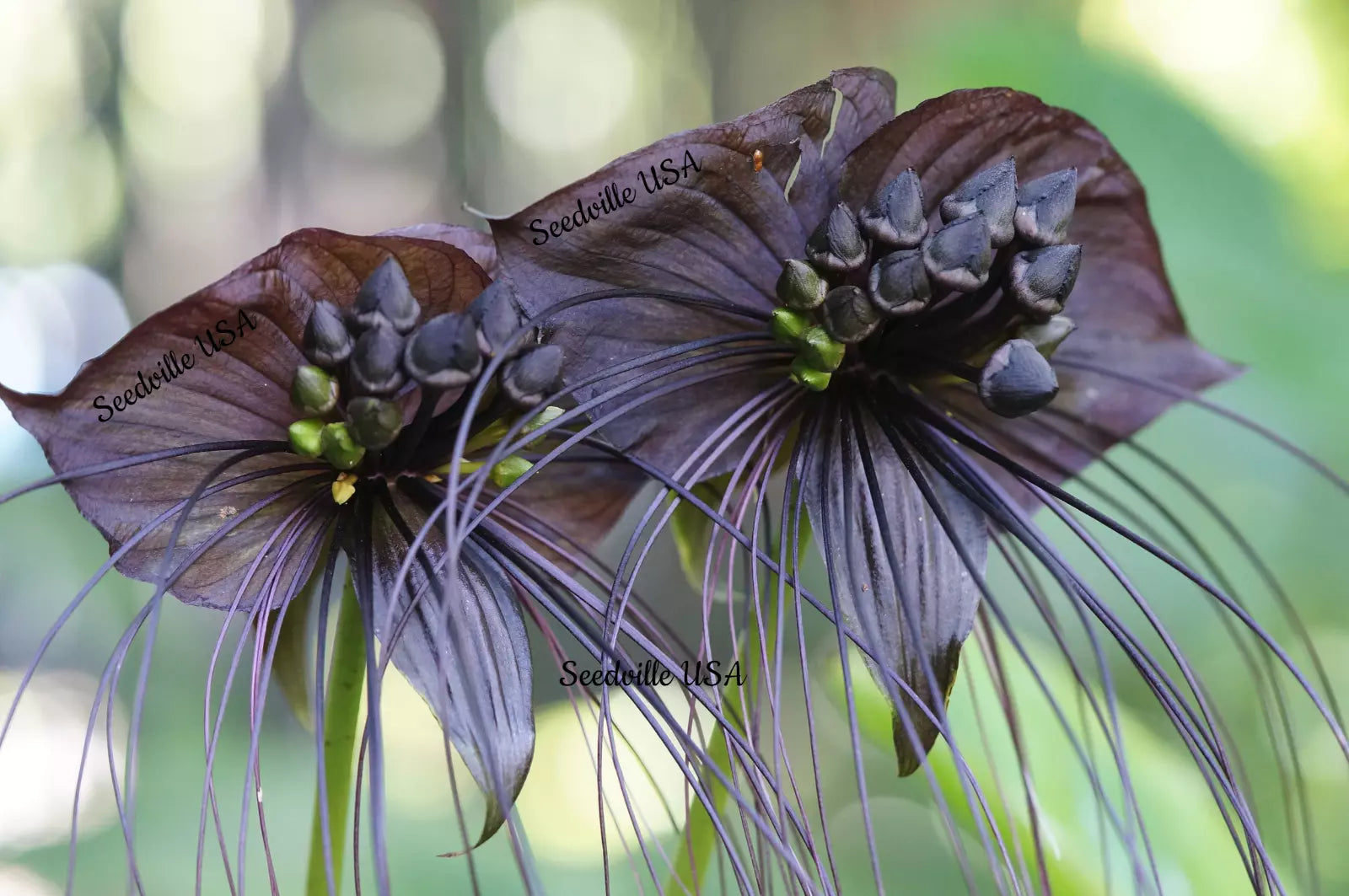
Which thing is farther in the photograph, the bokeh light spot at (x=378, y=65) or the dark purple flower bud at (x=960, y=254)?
the bokeh light spot at (x=378, y=65)

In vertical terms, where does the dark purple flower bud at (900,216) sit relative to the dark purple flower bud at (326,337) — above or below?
above

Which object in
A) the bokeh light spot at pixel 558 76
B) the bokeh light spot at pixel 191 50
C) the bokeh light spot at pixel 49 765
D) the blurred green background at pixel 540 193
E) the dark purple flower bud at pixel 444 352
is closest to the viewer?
the dark purple flower bud at pixel 444 352

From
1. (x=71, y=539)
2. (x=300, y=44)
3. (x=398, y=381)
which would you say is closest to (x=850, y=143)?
(x=398, y=381)

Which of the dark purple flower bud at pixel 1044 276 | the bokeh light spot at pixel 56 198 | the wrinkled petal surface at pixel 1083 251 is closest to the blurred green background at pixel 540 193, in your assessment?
the bokeh light spot at pixel 56 198

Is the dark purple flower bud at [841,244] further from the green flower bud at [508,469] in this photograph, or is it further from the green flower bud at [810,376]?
the green flower bud at [508,469]

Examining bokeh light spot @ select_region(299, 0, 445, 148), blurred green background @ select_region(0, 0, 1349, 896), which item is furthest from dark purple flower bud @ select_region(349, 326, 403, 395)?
bokeh light spot @ select_region(299, 0, 445, 148)

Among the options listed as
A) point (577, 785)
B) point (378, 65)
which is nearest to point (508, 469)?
point (577, 785)

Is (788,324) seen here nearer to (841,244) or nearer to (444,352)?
(841,244)
